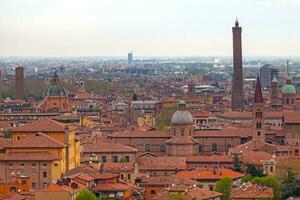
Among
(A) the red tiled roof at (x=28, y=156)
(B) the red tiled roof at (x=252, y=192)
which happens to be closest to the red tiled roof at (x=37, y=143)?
(A) the red tiled roof at (x=28, y=156)

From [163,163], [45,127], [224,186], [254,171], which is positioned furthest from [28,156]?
[254,171]

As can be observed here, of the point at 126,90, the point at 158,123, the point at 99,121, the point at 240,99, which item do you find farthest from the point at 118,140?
the point at 126,90

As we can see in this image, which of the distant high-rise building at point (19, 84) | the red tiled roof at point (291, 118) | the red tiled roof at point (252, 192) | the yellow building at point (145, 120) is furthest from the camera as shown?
the distant high-rise building at point (19, 84)

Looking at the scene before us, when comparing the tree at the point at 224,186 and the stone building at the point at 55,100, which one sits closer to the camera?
the tree at the point at 224,186

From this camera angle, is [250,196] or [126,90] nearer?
[250,196]

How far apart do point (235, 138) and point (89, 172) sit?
20.0m

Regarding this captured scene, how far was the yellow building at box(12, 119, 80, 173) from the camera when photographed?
5456 centimetres

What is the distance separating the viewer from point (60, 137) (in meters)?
56.2

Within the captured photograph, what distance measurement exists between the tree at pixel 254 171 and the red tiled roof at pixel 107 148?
935 cm

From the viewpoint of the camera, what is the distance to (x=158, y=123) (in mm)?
87625

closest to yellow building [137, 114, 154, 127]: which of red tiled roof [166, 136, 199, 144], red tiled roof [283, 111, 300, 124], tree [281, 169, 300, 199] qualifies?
red tiled roof [283, 111, 300, 124]

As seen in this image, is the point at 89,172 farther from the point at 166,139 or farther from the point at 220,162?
the point at 166,139

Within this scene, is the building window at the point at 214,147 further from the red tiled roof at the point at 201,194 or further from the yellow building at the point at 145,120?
the yellow building at the point at 145,120

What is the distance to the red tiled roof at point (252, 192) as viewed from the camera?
43750 mm
